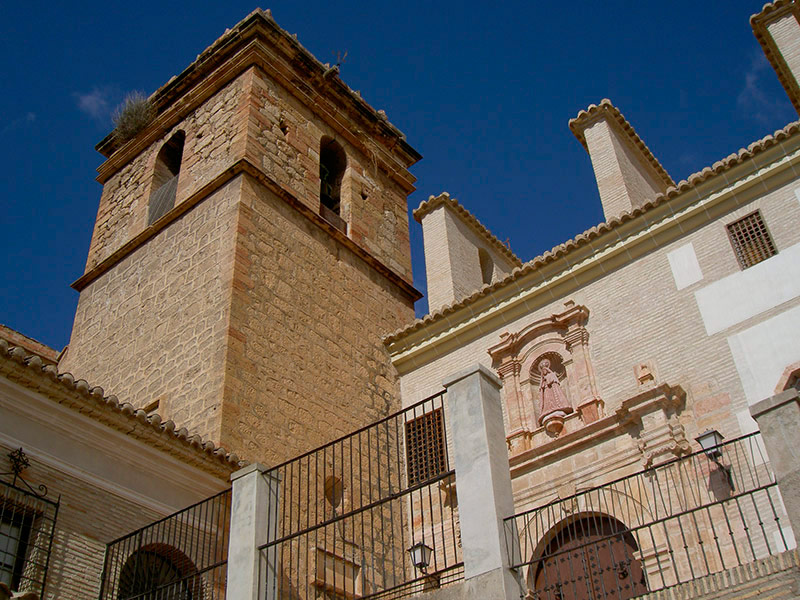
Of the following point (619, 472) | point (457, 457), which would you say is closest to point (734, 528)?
point (619, 472)

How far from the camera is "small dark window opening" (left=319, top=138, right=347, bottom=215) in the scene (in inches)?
614

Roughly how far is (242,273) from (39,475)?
180 inches

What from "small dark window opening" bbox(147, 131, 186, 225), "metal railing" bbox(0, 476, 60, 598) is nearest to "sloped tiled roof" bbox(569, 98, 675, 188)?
"small dark window opening" bbox(147, 131, 186, 225)

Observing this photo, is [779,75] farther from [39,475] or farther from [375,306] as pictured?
[39,475]

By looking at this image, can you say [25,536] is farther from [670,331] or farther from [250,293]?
[670,331]

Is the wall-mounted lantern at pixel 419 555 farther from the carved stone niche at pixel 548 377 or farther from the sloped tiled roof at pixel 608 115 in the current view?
the sloped tiled roof at pixel 608 115

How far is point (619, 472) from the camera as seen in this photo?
33.3 ft

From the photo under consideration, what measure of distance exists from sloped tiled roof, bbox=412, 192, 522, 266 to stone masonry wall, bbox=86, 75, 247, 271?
3.39 meters

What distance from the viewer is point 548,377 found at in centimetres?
1145

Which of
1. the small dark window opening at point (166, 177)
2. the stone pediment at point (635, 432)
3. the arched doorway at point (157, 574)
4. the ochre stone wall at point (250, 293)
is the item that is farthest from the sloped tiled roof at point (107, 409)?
the small dark window opening at point (166, 177)

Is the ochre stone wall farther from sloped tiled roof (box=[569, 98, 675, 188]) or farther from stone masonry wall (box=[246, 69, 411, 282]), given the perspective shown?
sloped tiled roof (box=[569, 98, 675, 188])

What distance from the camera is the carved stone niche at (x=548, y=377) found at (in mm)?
11000

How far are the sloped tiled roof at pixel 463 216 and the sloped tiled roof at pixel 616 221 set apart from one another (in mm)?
2583

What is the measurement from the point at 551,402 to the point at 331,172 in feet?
22.3
